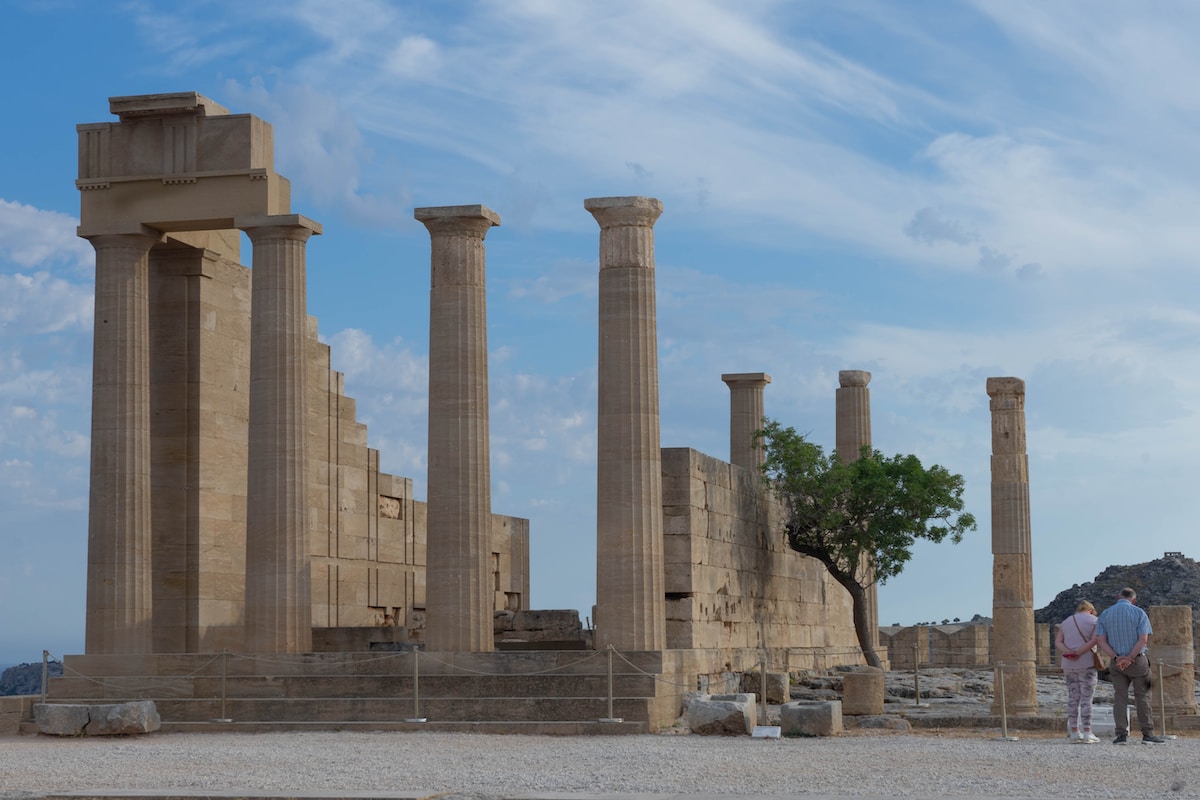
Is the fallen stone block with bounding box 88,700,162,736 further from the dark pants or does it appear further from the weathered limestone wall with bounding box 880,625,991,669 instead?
the weathered limestone wall with bounding box 880,625,991,669

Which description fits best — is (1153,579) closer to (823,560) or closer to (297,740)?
(823,560)

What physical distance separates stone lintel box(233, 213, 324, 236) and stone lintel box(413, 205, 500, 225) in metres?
1.96

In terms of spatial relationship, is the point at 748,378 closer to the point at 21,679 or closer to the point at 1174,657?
the point at 1174,657

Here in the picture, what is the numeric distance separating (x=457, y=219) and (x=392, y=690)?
25.8ft

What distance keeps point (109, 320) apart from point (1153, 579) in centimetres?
5312

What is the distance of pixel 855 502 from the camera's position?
1492 inches

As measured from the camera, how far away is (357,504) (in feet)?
110

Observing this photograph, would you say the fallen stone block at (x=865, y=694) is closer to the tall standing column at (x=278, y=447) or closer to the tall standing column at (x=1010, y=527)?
the tall standing column at (x=1010, y=527)

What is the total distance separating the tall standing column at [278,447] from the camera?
27500mm

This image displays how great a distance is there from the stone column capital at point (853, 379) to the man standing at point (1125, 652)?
Answer: 21.1 m

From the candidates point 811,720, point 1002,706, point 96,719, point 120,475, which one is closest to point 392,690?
point 96,719

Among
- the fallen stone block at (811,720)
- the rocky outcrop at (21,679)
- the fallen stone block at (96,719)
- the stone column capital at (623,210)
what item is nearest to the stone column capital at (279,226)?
the stone column capital at (623,210)

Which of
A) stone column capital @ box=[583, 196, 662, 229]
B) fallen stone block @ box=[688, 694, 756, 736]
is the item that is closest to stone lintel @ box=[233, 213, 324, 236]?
stone column capital @ box=[583, 196, 662, 229]

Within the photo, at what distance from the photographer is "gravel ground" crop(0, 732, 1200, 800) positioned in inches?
613
